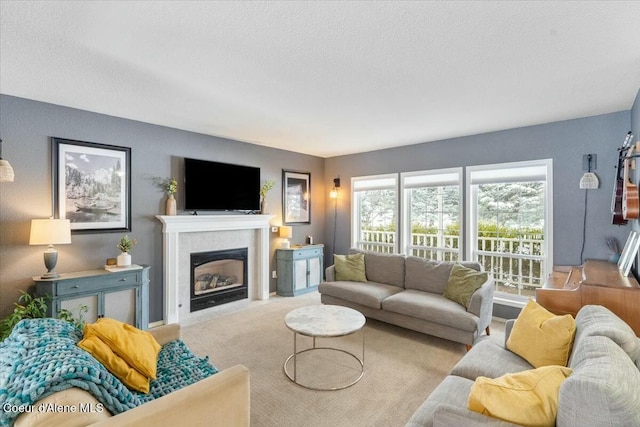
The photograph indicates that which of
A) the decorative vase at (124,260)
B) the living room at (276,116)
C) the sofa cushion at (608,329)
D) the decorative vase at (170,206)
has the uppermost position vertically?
the living room at (276,116)

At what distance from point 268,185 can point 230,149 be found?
84 cm

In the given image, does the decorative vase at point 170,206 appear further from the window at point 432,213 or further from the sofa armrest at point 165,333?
the window at point 432,213

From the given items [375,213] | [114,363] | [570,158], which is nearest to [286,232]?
[375,213]

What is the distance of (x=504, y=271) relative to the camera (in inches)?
169

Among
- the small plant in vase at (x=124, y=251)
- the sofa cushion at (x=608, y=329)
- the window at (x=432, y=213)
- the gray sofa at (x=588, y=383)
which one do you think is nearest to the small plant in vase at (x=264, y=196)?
the small plant in vase at (x=124, y=251)

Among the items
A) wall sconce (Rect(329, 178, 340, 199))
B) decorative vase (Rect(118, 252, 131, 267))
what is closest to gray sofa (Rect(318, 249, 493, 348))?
wall sconce (Rect(329, 178, 340, 199))

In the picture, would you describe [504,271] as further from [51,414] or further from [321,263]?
[51,414]

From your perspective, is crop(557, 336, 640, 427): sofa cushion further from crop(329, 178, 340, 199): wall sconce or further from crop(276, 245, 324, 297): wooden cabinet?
crop(329, 178, 340, 199): wall sconce

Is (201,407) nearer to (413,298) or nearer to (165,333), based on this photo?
(165,333)

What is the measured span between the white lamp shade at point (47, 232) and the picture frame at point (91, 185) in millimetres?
392

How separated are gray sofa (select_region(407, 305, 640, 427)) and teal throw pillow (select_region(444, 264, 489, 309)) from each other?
4.38 feet

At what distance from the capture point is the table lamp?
2961 millimetres

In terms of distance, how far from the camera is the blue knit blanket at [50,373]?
1.17 m

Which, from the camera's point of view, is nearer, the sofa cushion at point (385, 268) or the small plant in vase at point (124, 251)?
the small plant in vase at point (124, 251)
